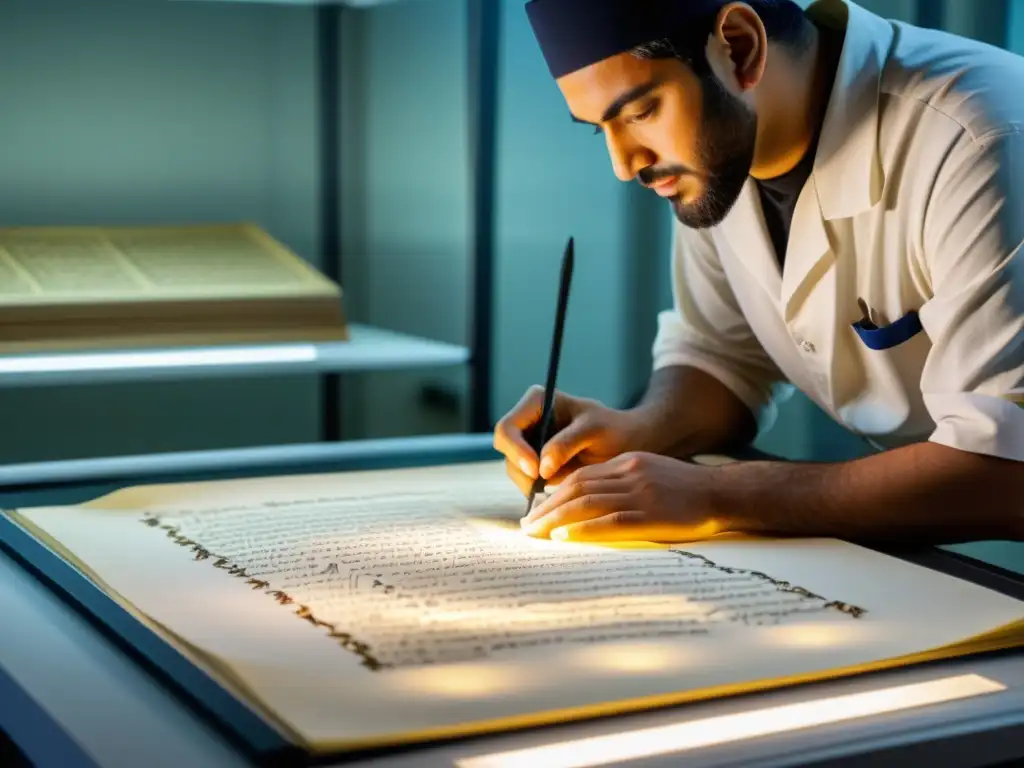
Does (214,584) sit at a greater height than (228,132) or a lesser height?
lesser

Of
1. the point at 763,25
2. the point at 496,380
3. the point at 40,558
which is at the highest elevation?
the point at 763,25

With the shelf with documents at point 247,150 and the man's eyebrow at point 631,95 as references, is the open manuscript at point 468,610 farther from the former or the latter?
the shelf with documents at point 247,150

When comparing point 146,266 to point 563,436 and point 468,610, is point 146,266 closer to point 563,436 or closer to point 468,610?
point 563,436

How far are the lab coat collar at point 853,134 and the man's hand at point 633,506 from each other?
331mm

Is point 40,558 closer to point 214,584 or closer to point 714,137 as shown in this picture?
point 214,584

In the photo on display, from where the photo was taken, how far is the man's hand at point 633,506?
1.14 m

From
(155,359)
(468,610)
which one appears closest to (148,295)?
(155,359)

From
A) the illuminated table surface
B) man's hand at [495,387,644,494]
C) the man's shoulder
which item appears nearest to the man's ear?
the man's shoulder

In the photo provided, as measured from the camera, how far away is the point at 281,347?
1.80 m

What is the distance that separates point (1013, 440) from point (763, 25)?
0.48 metres

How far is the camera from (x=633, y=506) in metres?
1.15

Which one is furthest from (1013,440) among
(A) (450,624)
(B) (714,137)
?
(A) (450,624)

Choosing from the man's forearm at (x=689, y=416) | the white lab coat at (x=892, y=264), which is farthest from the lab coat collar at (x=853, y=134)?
the man's forearm at (x=689, y=416)

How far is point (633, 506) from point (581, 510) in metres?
0.04
